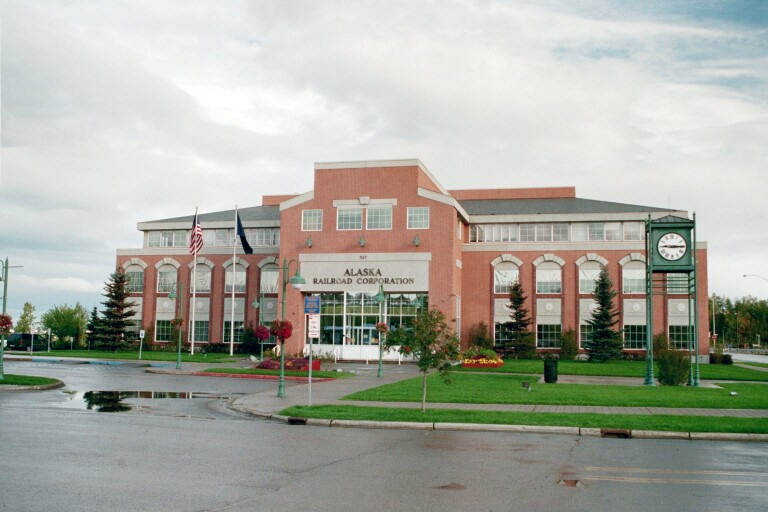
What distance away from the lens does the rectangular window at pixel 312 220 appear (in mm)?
50656

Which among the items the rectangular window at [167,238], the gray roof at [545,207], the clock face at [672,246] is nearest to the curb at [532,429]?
the clock face at [672,246]

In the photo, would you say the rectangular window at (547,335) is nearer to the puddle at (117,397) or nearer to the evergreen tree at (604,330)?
the evergreen tree at (604,330)

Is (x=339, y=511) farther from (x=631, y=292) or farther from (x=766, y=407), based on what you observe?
(x=631, y=292)

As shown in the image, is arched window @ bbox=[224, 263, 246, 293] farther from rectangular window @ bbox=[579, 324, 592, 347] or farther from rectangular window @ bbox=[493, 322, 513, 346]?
rectangular window @ bbox=[579, 324, 592, 347]

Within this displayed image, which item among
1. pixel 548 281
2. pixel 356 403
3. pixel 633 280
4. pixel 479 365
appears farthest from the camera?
pixel 548 281

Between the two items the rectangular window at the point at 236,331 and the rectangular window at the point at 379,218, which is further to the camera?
the rectangular window at the point at 236,331

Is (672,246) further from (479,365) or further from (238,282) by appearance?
(238,282)

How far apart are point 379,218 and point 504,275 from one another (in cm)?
1149

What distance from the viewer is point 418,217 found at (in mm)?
49250

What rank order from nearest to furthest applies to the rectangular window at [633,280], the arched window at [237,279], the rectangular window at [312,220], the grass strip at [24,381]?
the grass strip at [24,381]
the rectangular window at [312,220]
the rectangular window at [633,280]
the arched window at [237,279]

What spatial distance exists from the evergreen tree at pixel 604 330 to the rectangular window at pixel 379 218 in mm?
15442

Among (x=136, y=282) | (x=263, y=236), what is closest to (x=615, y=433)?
(x=263, y=236)

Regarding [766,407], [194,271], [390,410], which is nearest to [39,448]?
[390,410]

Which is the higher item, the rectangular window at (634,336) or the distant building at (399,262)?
the distant building at (399,262)
